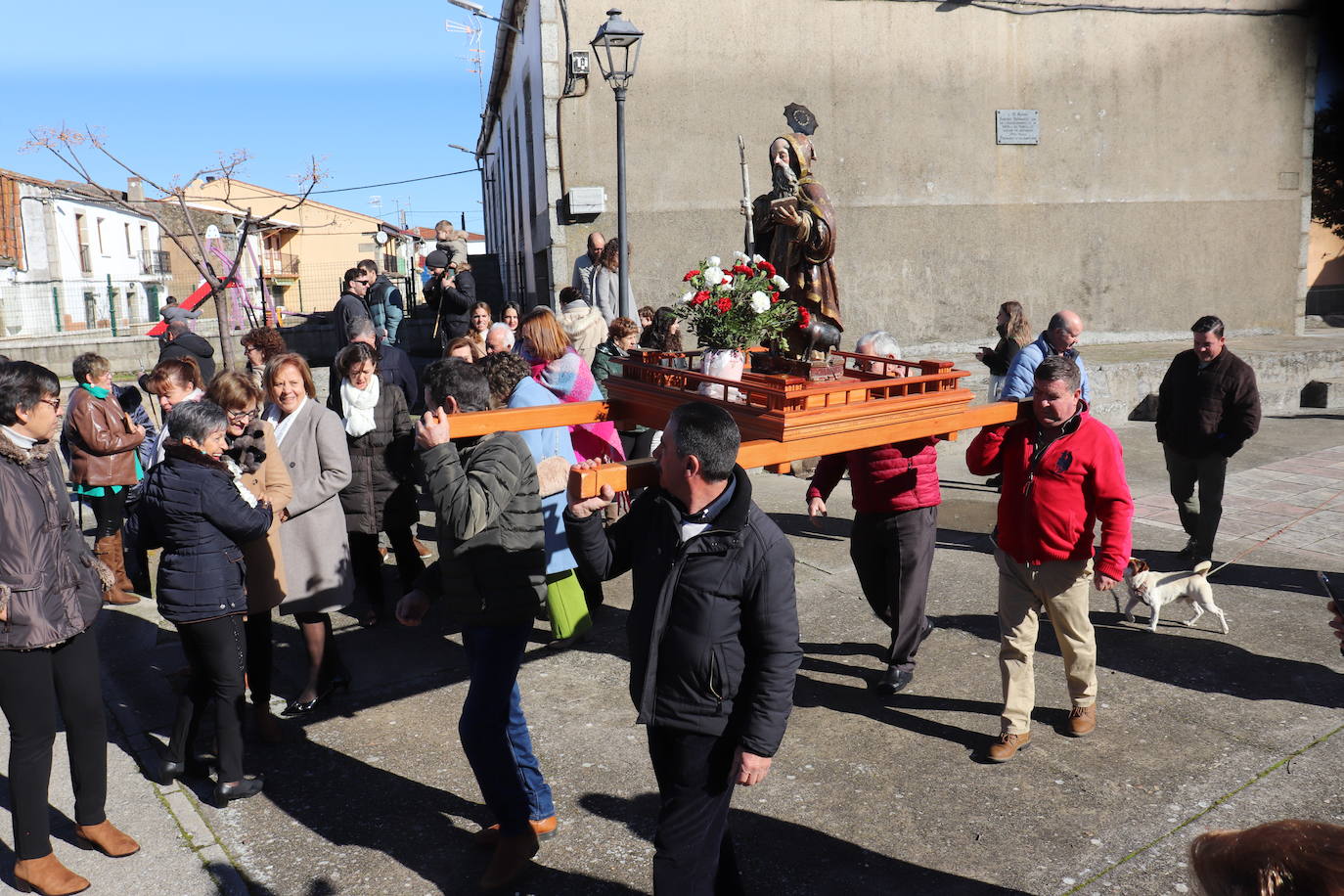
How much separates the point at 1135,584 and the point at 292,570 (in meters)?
4.66

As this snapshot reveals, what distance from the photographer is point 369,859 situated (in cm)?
372

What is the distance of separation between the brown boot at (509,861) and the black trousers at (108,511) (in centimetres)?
455

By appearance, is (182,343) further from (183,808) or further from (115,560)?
(183,808)

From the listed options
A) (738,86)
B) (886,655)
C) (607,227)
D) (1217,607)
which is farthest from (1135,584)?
(738,86)

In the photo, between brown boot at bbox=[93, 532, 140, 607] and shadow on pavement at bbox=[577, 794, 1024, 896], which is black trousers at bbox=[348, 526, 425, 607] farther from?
shadow on pavement at bbox=[577, 794, 1024, 896]

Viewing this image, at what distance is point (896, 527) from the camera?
16.2ft

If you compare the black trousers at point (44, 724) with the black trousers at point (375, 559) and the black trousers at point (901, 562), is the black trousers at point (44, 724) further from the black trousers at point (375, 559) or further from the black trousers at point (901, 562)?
the black trousers at point (901, 562)

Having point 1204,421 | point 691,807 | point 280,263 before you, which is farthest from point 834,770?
point 280,263

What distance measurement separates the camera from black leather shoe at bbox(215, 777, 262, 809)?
161 inches

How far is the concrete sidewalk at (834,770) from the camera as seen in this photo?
3631 mm

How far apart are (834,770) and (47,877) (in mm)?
3059

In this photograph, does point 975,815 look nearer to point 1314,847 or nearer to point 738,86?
point 1314,847

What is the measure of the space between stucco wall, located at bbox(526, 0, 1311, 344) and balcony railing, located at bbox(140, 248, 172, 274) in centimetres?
3726

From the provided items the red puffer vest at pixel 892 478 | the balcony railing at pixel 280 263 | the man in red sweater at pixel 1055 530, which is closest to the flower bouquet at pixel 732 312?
the red puffer vest at pixel 892 478
